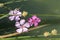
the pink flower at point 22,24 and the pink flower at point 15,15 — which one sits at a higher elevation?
the pink flower at point 15,15

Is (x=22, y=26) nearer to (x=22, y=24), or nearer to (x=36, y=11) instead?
(x=22, y=24)

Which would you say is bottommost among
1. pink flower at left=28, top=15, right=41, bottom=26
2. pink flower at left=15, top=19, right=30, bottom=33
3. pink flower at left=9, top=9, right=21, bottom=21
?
pink flower at left=15, top=19, right=30, bottom=33

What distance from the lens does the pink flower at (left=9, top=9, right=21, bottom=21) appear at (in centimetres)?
123

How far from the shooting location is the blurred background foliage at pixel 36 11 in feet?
3.99

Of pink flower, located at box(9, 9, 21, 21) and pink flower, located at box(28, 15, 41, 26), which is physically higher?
pink flower, located at box(9, 9, 21, 21)

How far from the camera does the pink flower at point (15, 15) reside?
123cm

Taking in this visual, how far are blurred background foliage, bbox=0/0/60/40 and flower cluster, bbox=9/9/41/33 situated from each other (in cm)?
2

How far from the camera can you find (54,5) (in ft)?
4.07

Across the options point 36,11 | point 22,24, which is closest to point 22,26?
point 22,24

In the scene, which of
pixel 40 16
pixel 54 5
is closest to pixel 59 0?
pixel 54 5

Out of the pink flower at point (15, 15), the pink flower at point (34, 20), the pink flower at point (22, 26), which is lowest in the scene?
the pink flower at point (22, 26)

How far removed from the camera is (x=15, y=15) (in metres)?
1.24

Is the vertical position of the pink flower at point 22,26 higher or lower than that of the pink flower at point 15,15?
lower

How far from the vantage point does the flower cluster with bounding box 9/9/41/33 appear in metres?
1.21
